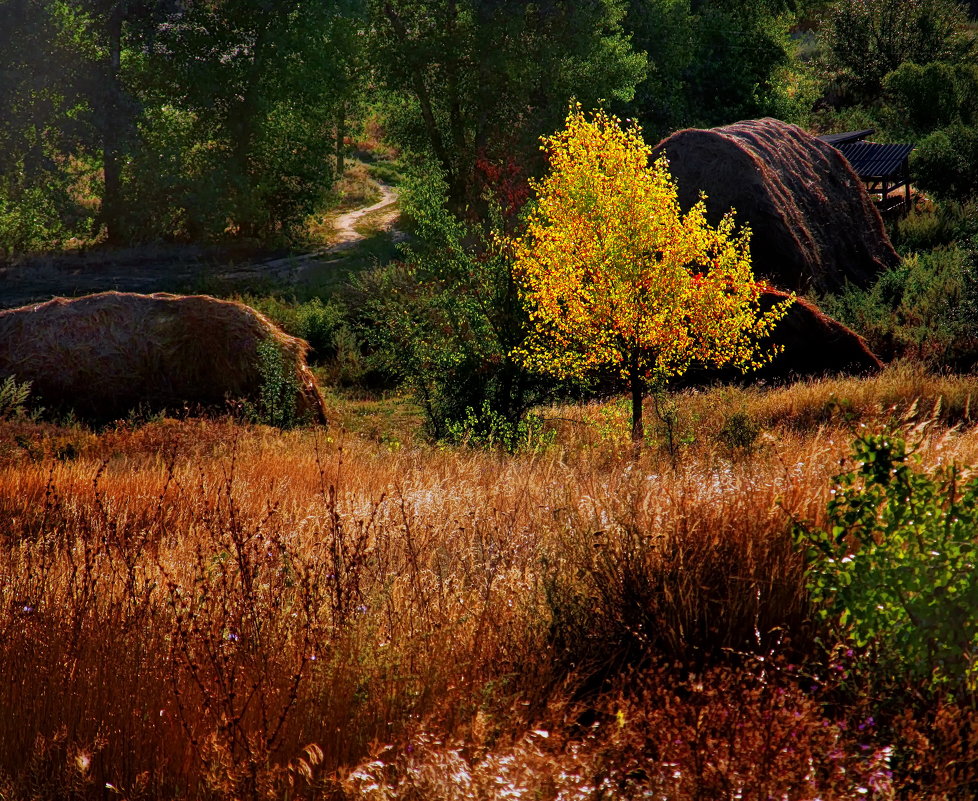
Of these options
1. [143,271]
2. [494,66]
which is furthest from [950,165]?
[143,271]

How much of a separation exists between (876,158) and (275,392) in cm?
2211

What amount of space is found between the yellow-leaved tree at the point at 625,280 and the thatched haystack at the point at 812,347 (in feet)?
12.0

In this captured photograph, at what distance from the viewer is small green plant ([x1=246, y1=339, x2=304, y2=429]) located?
1338cm

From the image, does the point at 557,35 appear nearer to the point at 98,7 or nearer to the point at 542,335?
the point at 98,7

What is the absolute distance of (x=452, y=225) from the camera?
13281 mm

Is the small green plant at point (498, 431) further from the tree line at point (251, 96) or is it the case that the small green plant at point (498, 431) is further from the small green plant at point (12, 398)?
the tree line at point (251, 96)

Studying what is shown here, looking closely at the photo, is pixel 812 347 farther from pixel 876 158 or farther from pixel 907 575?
pixel 876 158

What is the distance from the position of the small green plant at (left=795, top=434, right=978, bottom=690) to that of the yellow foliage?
8480 millimetres

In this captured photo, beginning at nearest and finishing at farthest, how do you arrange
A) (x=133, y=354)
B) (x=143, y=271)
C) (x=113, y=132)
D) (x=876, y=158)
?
(x=133, y=354), (x=143, y=271), (x=113, y=132), (x=876, y=158)

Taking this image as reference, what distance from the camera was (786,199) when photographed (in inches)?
771

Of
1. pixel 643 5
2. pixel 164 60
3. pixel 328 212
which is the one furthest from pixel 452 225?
pixel 643 5

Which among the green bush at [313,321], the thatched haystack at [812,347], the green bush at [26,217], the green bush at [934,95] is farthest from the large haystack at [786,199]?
the green bush at [26,217]

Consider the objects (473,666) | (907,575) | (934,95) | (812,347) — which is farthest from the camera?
(934,95)

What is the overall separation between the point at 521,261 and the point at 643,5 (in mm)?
26517
